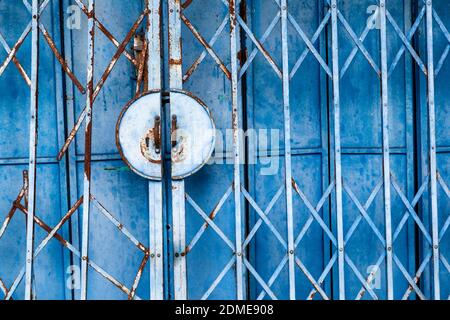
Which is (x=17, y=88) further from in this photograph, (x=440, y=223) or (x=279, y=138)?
(x=440, y=223)

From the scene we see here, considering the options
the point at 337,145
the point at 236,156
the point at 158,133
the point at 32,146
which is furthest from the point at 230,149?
the point at 32,146

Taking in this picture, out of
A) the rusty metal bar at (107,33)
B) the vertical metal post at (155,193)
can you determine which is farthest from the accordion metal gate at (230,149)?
the vertical metal post at (155,193)

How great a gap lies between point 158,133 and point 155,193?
376 millimetres

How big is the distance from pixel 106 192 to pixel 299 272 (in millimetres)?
1536

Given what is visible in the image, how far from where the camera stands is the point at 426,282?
3.06 metres

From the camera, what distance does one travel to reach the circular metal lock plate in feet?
8.39

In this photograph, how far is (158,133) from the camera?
255cm

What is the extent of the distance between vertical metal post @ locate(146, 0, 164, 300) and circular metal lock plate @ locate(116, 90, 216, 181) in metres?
0.12

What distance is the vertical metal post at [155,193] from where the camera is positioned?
2547 mm

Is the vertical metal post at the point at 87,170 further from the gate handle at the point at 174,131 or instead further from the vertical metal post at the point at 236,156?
the vertical metal post at the point at 236,156

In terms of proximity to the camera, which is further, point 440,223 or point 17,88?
point 440,223

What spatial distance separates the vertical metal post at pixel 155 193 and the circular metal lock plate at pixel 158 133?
125mm

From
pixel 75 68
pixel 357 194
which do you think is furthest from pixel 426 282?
pixel 75 68

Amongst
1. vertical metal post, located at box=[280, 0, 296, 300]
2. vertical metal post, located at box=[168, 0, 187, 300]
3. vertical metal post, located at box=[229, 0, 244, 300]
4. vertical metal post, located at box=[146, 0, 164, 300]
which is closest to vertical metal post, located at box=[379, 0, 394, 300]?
vertical metal post, located at box=[280, 0, 296, 300]
